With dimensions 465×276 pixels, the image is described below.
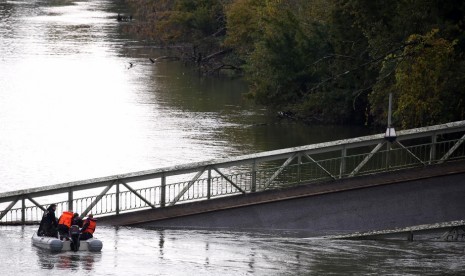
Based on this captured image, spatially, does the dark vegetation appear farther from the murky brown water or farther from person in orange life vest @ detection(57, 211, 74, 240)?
person in orange life vest @ detection(57, 211, 74, 240)

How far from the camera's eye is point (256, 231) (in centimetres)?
2780

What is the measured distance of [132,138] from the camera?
57.2 metres

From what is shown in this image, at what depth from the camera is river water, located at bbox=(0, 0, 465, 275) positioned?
22.3m

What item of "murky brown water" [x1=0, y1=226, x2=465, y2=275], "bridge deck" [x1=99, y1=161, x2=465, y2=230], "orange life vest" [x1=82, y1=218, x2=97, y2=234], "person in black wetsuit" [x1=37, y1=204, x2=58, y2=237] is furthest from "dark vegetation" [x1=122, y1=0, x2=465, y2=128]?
"orange life vest" [x1=82, y1=218, x2=97, y2=234]

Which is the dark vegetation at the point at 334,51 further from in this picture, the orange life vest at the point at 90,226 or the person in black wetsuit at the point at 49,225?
the orange life vest at the point at 90,226

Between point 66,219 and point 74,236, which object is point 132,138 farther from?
point 74,236

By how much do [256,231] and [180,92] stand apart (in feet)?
150

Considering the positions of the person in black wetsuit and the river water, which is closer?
the river water

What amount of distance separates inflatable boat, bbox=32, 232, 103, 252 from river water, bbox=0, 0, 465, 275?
27 cm

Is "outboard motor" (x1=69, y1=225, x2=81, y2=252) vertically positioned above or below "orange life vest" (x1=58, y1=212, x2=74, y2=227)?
below

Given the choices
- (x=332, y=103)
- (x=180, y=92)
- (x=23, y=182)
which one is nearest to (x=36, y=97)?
(x=180, y=92)

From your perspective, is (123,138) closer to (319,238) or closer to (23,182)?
(23,182)

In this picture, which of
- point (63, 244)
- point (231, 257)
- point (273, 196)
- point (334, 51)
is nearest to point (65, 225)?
point (63, 244)

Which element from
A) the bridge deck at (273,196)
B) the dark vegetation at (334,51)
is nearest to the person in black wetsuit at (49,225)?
the bridge deck at (273,196)
